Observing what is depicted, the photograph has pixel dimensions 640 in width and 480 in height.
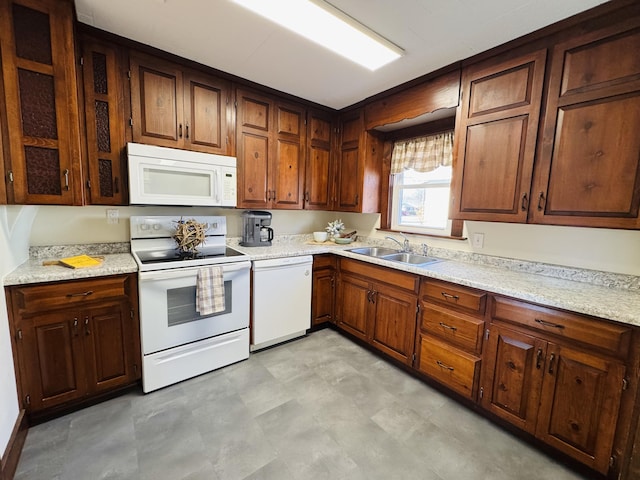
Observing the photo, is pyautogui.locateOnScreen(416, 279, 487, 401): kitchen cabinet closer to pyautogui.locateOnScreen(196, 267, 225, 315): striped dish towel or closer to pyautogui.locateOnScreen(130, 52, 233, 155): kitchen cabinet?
pyautogui.locateOnScreen(196, 267, 225, 315): striped dish towel

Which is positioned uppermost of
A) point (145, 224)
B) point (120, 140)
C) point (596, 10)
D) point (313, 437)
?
point (596, 10)

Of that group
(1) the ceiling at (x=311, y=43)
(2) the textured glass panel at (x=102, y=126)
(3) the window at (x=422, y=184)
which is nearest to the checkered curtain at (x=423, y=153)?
(3) the window at (x=422, y=184)

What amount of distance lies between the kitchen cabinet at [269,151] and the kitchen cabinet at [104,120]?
0.88 m

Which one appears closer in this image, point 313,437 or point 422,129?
point 313,437

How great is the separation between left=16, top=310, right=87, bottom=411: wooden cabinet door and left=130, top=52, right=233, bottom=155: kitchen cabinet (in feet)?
4.40

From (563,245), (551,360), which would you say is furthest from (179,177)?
(563,245)

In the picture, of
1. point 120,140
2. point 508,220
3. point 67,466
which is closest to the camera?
point 67,466

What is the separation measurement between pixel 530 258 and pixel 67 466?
3.06 m

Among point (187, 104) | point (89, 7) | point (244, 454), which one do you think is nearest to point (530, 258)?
point (244, 454)

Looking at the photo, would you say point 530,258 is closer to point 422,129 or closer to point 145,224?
point 422,129

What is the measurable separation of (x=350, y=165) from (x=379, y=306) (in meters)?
1.64

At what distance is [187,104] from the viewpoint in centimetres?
222

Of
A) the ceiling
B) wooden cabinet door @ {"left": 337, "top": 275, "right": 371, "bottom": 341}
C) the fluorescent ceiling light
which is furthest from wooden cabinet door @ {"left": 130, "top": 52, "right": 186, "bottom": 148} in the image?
wooden cabinet door @ {"left": 337, "top": 275, "right": 371, "bottom": 341}

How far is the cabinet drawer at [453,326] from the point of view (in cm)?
178
